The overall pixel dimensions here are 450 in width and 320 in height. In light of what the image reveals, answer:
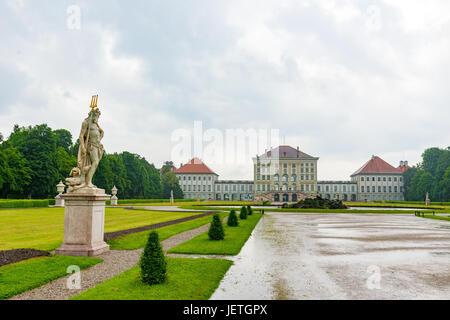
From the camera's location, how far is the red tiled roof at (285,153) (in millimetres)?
96375

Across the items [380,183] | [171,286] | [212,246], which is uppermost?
[380,183]

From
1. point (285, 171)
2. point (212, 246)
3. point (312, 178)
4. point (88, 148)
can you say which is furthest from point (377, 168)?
point (88, 148)

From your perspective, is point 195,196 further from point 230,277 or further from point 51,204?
point 230,277

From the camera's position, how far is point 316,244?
1162 cm

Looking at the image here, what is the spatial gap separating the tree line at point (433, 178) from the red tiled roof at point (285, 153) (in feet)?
97.3

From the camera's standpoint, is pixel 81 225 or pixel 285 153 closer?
pixel 81 225

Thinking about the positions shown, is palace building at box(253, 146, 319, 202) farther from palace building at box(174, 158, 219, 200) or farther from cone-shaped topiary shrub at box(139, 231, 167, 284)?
cone-shaped topiary shrub at box(139, 231, 167, 284)

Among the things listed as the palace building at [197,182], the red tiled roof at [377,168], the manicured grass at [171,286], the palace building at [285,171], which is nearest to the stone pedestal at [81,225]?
the manicured grass at [171,286]

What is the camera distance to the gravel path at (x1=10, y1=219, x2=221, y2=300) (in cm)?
563

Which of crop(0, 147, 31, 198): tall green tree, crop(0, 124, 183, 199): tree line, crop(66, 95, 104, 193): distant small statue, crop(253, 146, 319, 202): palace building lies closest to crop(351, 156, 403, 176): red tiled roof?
crop(253, 146, 319, 202): palace building

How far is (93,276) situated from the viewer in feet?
22.9

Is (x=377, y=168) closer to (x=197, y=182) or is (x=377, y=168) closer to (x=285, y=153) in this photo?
(x=285, y=153)

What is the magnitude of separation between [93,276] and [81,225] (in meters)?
2.79
